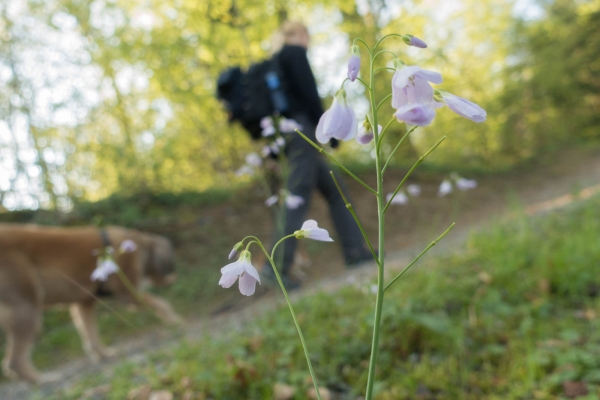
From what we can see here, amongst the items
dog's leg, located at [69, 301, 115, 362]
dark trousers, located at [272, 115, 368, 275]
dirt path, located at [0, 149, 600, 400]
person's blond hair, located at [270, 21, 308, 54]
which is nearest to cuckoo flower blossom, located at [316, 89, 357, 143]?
dirt path, located at [0, 149, 600, 400]

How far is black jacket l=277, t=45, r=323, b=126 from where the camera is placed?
12.0 ft

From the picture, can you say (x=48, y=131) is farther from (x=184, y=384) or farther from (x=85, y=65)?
(x=184, y=384)

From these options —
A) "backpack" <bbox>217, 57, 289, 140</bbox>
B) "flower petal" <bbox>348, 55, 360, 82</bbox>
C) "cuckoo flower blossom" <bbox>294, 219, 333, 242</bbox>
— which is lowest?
"cuckoo flower blossom" <bbox>294, 219, 333, 242</bbox>

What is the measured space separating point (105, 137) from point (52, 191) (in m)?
1.12

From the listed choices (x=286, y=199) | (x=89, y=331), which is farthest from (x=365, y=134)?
(x=89, y=331)

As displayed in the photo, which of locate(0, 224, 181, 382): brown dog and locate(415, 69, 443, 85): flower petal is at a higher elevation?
locate(0, 224, 181, 382): brown dog

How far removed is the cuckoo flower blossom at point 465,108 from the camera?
638 millimetres

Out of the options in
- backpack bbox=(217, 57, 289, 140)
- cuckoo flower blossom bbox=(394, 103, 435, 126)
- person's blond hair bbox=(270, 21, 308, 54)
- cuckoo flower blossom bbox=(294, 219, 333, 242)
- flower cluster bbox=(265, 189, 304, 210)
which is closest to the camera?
cuckoo flower blossom bbox=(394, 103, 435, 126)

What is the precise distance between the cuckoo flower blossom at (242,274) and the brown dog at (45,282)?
2421mm

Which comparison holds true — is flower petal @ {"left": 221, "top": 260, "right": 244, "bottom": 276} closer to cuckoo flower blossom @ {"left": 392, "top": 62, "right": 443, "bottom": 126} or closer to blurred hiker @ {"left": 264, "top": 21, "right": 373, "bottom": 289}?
cuckoo flower blossom @ {"left": 392, "top": 62, "right": 443, "bottom": 126}

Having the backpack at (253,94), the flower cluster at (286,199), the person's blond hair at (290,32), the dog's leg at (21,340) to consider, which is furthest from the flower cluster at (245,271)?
the person's blond hair at (290,32)

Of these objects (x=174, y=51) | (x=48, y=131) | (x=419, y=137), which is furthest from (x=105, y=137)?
(x=419, y=137)

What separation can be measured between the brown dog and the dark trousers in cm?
127

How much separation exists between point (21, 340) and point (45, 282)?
480 mm
